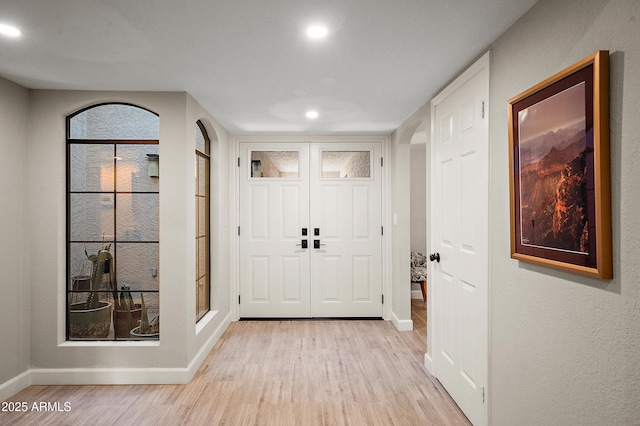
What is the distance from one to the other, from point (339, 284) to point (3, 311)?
326cm

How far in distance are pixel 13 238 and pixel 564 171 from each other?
139 inches

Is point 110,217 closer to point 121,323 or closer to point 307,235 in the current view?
point 121,323

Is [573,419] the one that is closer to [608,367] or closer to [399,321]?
[608,367]

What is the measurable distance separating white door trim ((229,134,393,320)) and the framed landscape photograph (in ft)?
9.20

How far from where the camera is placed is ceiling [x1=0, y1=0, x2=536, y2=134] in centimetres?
172

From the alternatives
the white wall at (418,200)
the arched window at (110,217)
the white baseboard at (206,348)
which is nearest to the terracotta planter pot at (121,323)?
the arched window at (110,217)

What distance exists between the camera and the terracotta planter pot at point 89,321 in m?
3.04

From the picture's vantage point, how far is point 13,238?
277 centimetres

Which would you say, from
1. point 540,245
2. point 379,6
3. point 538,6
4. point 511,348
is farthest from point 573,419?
point 379,6

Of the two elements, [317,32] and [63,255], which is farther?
[63,255]

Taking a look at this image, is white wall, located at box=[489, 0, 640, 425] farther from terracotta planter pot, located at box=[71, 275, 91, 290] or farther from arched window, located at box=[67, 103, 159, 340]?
terracotta planter pot, located at box=[71, 275, 91, 290]

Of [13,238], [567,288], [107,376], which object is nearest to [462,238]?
[567,288]

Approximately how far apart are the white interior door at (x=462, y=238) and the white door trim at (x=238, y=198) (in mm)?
1597

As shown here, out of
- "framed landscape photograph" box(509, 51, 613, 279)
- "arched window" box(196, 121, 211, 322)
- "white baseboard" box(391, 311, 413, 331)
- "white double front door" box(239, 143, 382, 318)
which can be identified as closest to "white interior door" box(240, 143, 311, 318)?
"white double front door" box(239, 143, 382, 318)
